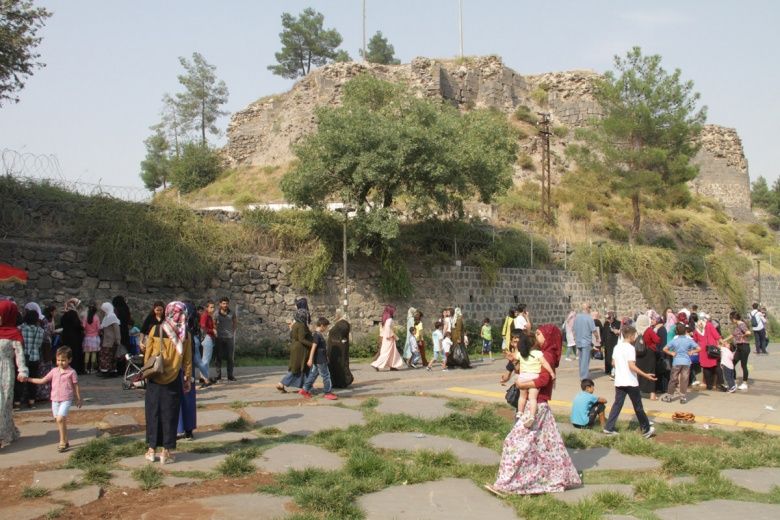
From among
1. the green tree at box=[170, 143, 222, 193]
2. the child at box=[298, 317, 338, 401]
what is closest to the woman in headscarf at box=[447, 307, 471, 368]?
the child at box=[298, 317, 338, 401]

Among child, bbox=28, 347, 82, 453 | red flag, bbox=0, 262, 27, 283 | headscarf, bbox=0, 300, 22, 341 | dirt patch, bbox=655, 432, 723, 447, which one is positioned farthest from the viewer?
red flag, bbox=0, 262, 27, 283

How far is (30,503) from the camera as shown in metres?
5.75

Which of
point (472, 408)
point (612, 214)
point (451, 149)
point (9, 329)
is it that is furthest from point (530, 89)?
point (9, 329)

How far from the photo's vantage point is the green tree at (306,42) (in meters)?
56.8

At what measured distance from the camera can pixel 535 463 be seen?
646 cm

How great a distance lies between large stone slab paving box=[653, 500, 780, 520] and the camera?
222 inches

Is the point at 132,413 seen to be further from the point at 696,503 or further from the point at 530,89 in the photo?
the point at 530,89

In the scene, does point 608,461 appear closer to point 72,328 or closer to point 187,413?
point 187,413

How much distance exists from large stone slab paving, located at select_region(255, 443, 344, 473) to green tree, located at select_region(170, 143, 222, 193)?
3172 centimetres

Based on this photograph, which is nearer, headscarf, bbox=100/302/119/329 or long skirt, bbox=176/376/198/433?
long skirt, bbox=176/376/198/433

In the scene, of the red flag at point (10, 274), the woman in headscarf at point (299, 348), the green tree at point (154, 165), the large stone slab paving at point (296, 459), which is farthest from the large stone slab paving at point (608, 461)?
the green tree at point (154, 165)

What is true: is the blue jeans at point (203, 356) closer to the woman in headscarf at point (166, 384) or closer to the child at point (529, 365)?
the woman in headscarf at point (166, 384)

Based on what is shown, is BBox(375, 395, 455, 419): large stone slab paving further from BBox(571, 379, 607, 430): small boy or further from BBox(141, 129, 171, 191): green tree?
BBox(141, 129, 171, 191): green tree

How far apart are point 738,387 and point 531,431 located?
9967 mm
